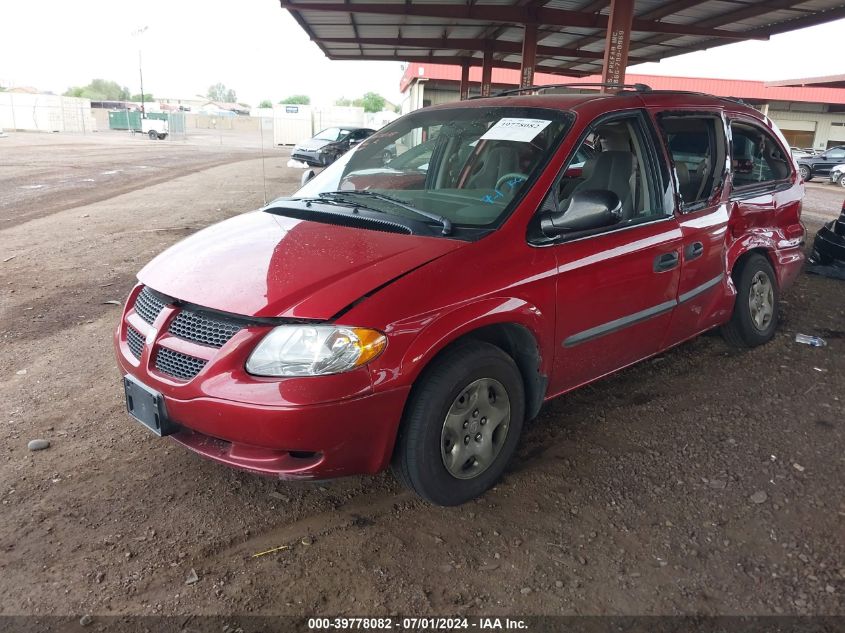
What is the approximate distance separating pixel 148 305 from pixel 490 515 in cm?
179

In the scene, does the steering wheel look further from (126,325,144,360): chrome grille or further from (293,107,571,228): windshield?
(126,325,144,360): chrome grille

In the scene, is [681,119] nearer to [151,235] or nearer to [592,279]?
[592,279]

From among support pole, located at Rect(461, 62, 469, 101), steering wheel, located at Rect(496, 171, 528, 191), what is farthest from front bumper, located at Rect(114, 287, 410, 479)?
support pole, located at Rect(461, 62, 469, 101)

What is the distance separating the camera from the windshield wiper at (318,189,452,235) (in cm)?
292

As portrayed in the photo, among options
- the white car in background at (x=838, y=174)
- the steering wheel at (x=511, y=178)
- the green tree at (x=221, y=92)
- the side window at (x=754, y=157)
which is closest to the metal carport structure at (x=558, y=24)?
the side window at (x=754, y=157)

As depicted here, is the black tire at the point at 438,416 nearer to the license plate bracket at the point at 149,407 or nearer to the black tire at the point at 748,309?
the license plate bracket at the point at 149,407

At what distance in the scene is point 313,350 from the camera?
7.86 ft

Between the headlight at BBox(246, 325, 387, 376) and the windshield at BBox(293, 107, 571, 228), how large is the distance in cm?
86

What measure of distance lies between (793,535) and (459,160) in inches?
94.8

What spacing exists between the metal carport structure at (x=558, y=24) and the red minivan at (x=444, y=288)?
8565 mm

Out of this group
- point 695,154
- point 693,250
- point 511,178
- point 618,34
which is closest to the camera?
point 511,178

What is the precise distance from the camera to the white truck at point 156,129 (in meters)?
42.5

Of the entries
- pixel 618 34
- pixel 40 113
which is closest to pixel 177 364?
pixel 618 34

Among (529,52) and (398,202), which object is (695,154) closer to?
(398,202)
